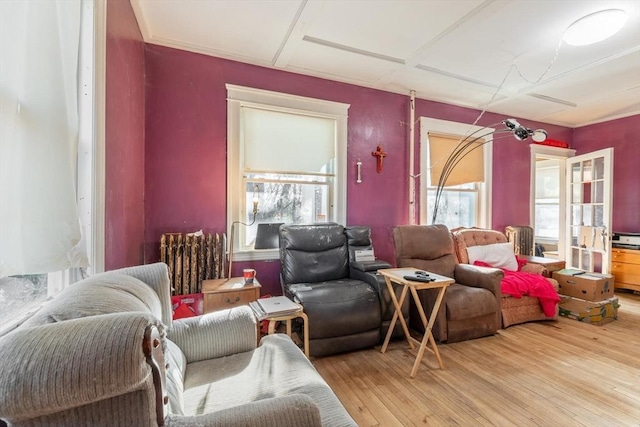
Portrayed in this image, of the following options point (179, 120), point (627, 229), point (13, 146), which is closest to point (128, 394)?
point (13, 146)

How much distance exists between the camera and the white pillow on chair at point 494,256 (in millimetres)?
3359

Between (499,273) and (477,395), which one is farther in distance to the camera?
(499,273)

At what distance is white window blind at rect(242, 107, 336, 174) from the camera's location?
9.75ft

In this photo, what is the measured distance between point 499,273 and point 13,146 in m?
3.33

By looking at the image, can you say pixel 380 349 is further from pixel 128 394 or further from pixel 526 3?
pixel 526 3

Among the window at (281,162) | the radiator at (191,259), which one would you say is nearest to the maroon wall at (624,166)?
the window at (281,162)

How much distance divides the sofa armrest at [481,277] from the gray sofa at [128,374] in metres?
2.16

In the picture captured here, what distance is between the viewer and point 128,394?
631mm

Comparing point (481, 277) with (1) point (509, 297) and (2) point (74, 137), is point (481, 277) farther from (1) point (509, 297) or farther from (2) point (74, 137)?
(2) point (74, 137)

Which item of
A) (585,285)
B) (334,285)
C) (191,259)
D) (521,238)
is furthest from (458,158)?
(191,259)

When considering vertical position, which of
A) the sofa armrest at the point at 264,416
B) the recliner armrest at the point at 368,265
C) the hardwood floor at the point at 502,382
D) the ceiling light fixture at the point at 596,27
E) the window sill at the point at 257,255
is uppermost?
the ceiling light fixture at the point at 596,27

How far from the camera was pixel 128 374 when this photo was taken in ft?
1.90

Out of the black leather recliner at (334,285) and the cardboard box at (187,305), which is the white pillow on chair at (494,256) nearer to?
the black leather recliner at (334,285)

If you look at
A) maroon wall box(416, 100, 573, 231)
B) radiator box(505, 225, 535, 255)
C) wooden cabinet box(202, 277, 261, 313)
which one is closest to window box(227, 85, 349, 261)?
wooden cabinet box(202, 277, 261, 313)
